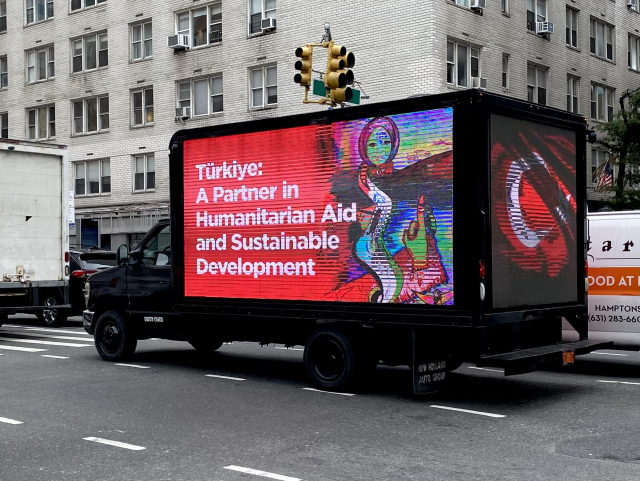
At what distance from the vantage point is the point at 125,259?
13.4 meters

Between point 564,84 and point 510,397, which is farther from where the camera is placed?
point 564,84

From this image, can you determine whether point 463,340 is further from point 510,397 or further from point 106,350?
point 106,350

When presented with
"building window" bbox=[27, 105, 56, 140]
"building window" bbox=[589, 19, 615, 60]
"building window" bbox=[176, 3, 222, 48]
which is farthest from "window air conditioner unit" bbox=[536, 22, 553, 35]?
"building window" bbox=[27, 105, 56, 140]

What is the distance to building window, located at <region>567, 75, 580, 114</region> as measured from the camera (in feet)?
120

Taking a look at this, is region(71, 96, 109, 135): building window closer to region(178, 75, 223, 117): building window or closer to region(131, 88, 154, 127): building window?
region(131, 88, 154, 127): building window

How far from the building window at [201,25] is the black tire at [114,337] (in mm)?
22743

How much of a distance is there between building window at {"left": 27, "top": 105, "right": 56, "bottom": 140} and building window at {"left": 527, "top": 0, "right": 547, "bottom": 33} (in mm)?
21394

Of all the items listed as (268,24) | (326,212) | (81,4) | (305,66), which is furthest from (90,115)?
(326,212)

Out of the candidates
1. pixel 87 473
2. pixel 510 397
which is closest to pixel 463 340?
pixel 510 397

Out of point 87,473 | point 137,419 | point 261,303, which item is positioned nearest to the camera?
point 87,473

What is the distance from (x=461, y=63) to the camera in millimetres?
30328

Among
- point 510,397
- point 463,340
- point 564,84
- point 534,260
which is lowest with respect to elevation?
point 510,397

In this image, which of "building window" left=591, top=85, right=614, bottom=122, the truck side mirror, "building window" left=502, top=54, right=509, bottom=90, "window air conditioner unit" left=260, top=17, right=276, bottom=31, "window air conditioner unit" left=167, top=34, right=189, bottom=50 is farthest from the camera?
"building window" left=591, top=85, right=614, bottom=122

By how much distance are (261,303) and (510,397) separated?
3278mm
